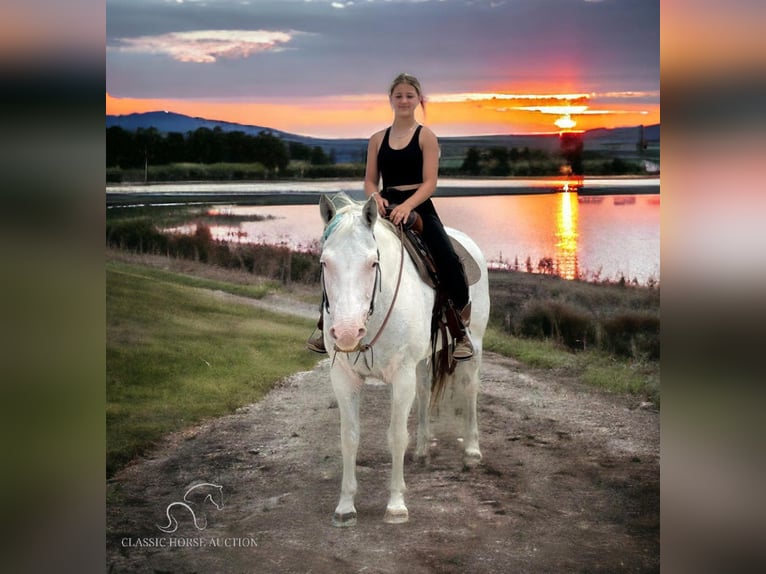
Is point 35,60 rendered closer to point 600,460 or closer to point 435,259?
point 435,259

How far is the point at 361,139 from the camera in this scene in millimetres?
7477

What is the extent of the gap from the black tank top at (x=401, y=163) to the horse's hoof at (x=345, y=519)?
7.00 ft

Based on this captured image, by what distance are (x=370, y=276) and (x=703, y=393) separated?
116 inches

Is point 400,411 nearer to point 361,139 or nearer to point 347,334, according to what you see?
point 347,334

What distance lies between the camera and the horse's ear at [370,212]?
14.7 ft

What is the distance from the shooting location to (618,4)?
703cm

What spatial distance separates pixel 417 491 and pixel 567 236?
9.91ft

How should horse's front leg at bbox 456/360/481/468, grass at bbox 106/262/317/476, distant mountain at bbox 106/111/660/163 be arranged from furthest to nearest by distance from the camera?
distant mountain at bbox 106/111/660/163 < grass at bbox 106/262/317/476 < horse's front leg at bbox 456/360/481/468

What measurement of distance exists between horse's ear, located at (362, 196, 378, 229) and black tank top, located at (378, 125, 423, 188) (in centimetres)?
77

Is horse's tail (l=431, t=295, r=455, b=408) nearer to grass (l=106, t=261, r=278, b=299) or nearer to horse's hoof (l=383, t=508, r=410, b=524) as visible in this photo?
horse's hoof (l=383, t=508, r=410, b=524)

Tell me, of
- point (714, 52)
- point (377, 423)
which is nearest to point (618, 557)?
point (377, 423)

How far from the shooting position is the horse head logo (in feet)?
18.7

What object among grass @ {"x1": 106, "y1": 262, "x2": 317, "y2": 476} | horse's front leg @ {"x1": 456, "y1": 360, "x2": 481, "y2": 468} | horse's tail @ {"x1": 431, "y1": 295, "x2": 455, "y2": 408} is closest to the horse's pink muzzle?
horse's tail @ {"x1": 431, "y1": 295, "x2": 455, "y2": 408}

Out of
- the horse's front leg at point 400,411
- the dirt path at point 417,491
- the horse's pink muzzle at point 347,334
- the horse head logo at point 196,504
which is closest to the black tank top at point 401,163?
the horse's front leg at point 400,411
